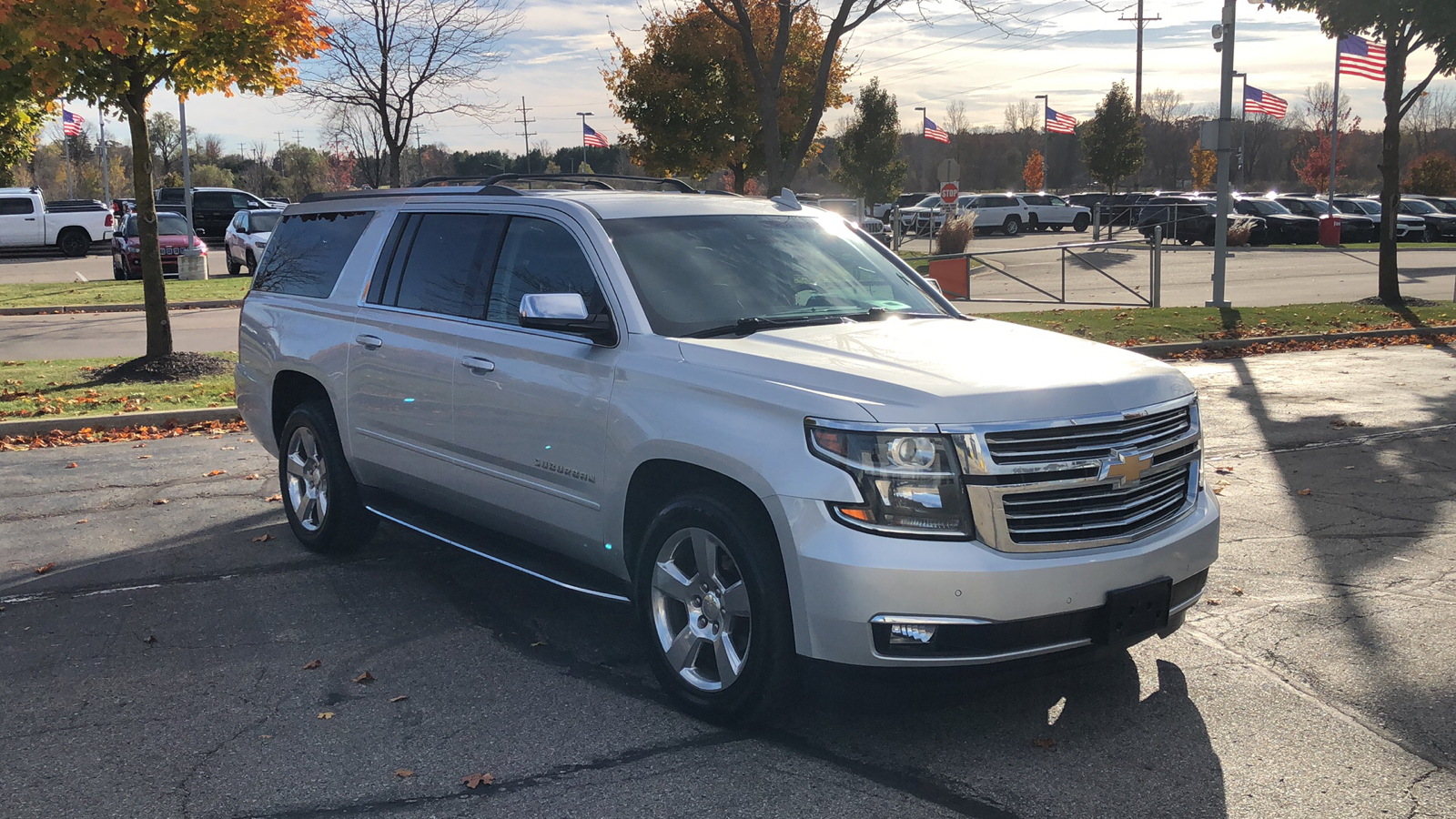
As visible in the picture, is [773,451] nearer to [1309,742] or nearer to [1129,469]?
[1129,469]

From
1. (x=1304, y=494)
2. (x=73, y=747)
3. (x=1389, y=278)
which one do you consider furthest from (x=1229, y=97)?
(x=73, y=747)

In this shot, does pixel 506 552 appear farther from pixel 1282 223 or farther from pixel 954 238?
pixel 1282 223

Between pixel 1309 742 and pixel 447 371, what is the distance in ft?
12.4

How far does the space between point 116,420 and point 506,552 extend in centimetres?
716

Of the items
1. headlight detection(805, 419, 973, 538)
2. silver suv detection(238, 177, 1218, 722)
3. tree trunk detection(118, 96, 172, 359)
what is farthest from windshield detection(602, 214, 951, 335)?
tree trunk detection(118, 96, 172, 359)

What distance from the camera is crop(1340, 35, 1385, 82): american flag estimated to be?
2736 cm

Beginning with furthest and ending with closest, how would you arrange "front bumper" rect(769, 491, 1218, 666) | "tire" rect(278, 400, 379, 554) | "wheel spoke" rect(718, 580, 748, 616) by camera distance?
1. "tire" rect(278, 400, 379, 554)
2. "wheel spoke" rect(718, 580, 748, 616)
3. "front bumper" rect(769, 491, 1218, 666)

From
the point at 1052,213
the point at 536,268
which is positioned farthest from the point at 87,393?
the point at 1052,213

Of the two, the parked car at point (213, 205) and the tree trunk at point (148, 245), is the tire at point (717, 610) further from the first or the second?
the parked car at point (213, 205)

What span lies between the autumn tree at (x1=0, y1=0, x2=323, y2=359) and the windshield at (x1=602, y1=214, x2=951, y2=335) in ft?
25.4

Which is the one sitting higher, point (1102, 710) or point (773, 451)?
point (773, 451)

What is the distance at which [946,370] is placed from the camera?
13.0 feet

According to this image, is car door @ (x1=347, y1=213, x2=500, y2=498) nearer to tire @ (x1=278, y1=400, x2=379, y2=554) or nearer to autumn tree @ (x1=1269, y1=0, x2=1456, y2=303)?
tire @ (x1=278, y1=400, x2=379, y2=554)

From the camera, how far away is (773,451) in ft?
12.6
